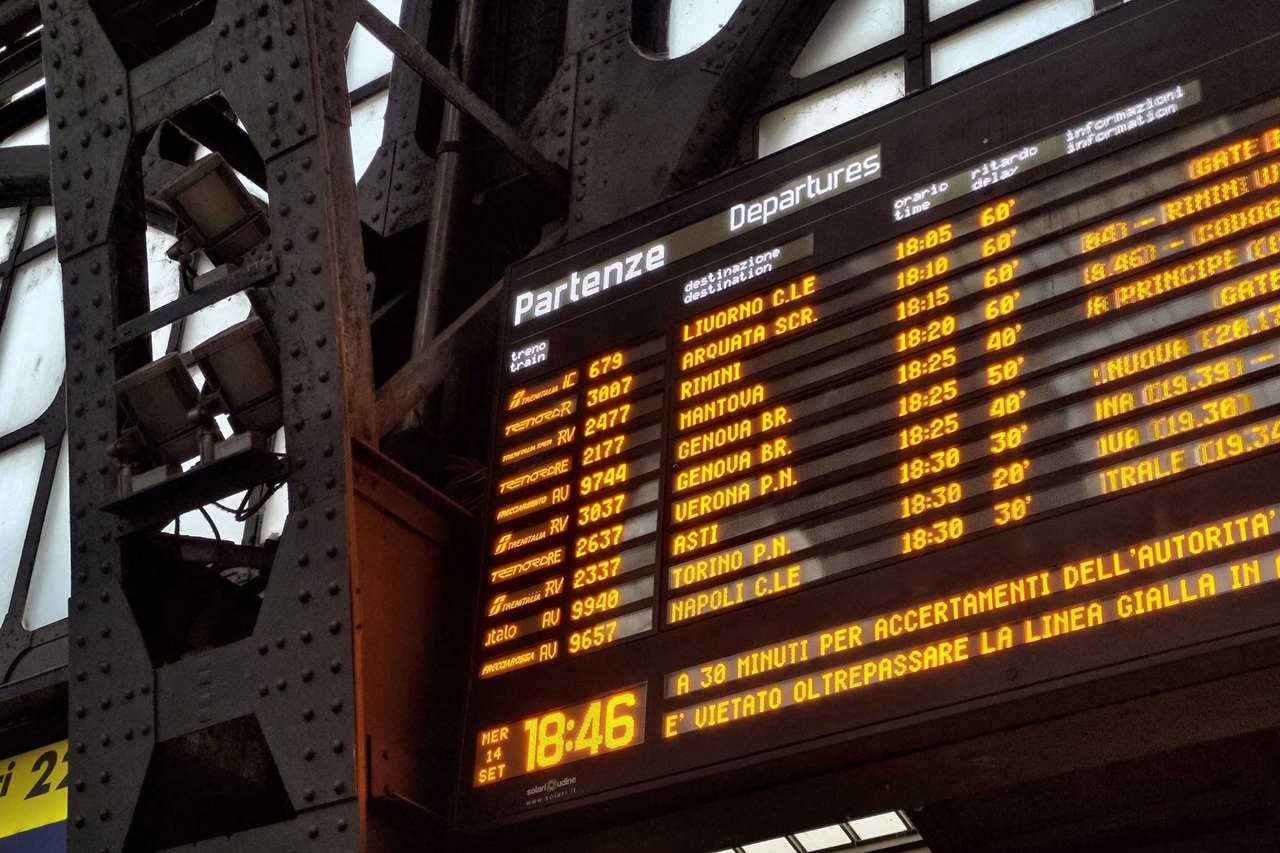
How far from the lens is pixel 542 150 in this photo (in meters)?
9.47

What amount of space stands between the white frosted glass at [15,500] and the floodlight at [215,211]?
4.47 meters

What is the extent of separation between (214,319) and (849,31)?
14.9 ft

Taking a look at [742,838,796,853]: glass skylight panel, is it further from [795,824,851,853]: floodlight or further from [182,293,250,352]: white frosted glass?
[182,293,250,352]: white frosted glass

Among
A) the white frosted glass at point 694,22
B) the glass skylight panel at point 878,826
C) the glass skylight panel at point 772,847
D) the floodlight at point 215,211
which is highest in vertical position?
the white frosted glass at point 694,22

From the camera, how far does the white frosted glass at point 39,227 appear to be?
12.9m

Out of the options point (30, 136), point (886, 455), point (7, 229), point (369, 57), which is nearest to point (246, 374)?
point (886, 455)

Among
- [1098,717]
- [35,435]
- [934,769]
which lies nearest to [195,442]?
[934,769]

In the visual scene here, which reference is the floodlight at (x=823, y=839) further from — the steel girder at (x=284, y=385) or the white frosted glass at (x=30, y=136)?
the white frosted glass at (x=30, y=136)

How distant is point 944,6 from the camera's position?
8719mm

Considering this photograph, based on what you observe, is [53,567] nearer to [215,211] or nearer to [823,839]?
[215,211]

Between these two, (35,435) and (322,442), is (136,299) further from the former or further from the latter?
(35,435)

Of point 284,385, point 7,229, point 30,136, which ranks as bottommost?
point 284,385

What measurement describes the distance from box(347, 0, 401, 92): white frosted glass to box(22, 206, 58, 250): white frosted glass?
298cm

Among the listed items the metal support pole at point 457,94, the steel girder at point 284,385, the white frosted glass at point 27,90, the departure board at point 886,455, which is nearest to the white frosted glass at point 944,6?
the departure board at point 886,455
